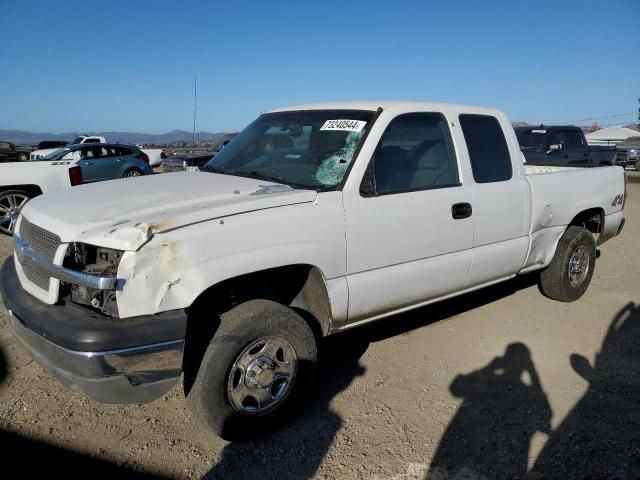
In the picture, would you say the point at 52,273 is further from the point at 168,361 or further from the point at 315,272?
the point at 315,272

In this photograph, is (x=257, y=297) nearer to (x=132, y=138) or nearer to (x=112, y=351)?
(x=112, y=351)

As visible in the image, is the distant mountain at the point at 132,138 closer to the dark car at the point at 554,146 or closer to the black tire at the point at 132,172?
the black tire at the point at 132,172

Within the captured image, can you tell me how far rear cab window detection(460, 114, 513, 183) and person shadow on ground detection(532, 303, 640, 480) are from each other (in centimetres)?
159

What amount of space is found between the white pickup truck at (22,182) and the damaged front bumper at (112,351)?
6402 millimetres

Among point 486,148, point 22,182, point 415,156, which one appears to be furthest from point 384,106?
point 22,182

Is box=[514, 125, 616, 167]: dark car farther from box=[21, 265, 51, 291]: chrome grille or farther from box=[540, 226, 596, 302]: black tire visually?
box=[21, 265, 51, 291]: chrome grille

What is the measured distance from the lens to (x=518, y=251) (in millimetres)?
4246

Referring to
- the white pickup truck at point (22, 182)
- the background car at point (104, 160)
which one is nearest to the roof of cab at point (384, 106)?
the white pickup truck at point (22, 182)

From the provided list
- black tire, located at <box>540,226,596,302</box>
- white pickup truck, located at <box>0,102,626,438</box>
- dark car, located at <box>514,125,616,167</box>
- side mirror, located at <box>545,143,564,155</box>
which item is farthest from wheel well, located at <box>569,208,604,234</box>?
side mirror, located at <box>545,143,564,155</box>

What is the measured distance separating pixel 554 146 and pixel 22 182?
12.3 m

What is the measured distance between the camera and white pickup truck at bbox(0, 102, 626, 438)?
7.96ft

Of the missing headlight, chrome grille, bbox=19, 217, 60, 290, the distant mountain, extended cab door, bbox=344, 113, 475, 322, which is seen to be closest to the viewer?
the missing headlight

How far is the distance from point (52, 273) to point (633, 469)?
3187mm

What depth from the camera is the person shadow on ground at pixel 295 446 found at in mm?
2709
